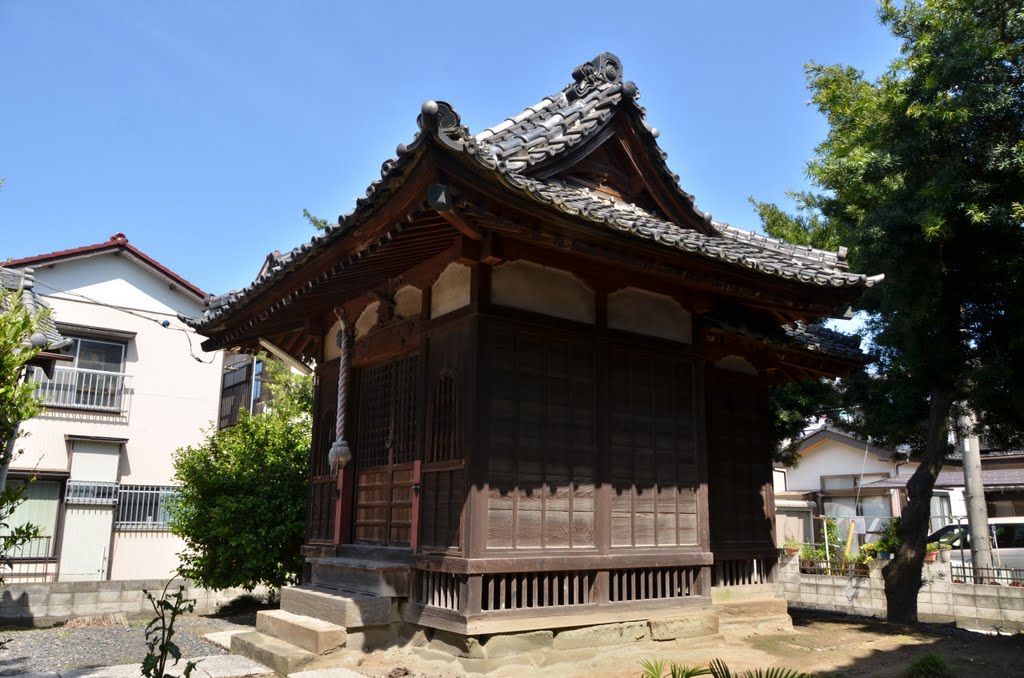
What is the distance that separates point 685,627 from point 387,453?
3.92 meters

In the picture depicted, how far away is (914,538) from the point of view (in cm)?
1129

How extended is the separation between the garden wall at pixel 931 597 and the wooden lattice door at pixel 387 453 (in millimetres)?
8937

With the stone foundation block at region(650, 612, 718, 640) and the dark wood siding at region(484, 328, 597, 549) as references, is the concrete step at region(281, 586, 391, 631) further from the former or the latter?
the stone foundation block at region(650, 612, 718, 640)

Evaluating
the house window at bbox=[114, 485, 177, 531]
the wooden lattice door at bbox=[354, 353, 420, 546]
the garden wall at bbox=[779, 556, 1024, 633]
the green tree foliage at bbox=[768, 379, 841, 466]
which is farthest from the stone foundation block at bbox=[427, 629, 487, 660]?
the house window at bbox=[114, 485, 177, 531]

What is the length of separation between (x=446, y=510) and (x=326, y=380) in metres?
4.15

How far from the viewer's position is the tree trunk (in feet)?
36.5

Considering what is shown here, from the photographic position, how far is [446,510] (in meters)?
7.62

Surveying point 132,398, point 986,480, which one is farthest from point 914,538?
point 986,480

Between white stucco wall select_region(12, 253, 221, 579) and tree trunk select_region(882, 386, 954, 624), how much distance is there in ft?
51.1

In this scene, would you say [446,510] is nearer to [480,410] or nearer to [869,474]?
[480,410]

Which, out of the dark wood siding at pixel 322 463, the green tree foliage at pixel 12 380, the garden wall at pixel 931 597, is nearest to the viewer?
the green tree foliage at pixel 12 380

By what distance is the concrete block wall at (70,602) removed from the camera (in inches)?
501

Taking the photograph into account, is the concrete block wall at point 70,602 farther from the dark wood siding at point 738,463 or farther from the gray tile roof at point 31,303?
the dark wood siding at point 738,463

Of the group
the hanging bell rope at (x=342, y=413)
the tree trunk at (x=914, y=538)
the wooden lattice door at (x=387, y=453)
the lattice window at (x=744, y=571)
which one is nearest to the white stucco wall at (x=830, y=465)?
the tree trunk at (x=914, y=538)
